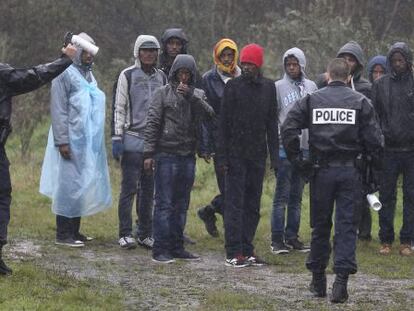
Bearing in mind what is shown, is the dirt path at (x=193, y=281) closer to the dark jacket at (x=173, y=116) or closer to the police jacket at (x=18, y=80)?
the dark jacket at (x=173, y=116)

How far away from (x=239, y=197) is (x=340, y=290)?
6.36 feet

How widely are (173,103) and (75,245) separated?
6.69 feet

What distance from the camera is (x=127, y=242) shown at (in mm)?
10062

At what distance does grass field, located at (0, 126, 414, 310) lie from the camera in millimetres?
7066

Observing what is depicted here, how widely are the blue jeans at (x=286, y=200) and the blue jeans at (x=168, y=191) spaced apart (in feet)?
3.70

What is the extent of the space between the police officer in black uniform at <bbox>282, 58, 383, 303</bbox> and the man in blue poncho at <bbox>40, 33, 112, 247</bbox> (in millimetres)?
3028

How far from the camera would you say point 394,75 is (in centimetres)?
994

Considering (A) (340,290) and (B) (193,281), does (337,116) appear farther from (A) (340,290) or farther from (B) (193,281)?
(B) (193,281)

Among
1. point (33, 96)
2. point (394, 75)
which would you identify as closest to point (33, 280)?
point (394, 75)

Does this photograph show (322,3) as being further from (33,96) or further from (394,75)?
(394,75)

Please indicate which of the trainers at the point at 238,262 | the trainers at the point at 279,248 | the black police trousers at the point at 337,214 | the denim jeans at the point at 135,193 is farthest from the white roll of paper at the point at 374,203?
the denim jeans at the point at 135,193

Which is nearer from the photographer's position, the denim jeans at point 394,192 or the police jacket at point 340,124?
the police jacket at point 340,124

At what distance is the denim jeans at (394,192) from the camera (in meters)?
10.1

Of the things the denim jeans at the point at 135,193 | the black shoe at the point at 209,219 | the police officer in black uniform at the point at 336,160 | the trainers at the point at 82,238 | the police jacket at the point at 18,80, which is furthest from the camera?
→ the black shoe at the point at 209,219
